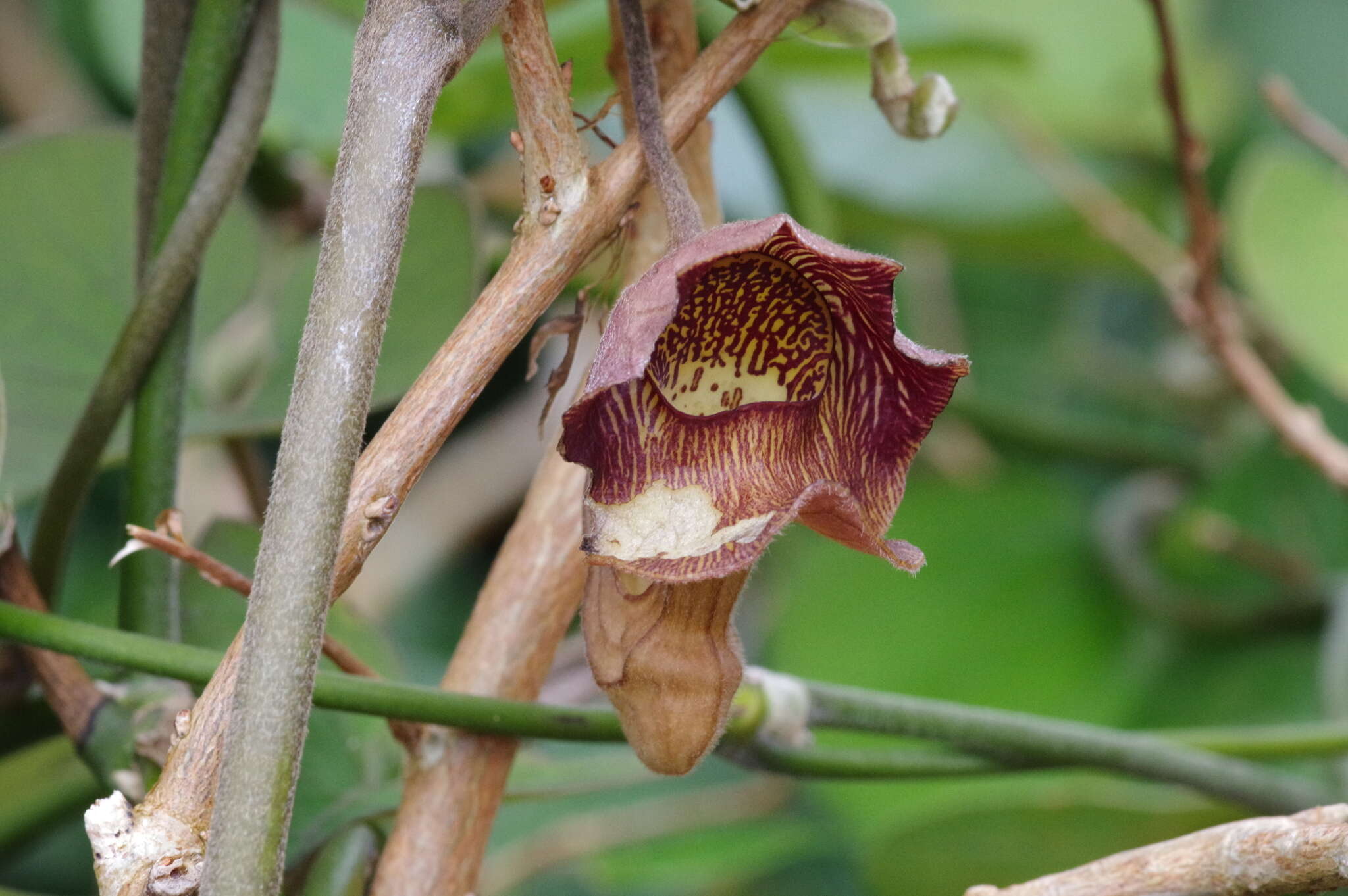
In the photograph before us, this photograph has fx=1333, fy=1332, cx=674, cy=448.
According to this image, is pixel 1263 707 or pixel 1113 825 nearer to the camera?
pixel 1113 825

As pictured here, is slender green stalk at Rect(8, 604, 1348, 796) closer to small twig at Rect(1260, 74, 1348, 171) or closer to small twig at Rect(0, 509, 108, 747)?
small twig at Rect(0, 509, 108, 747)

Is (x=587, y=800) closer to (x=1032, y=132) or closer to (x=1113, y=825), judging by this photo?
(x=1113, y=825)

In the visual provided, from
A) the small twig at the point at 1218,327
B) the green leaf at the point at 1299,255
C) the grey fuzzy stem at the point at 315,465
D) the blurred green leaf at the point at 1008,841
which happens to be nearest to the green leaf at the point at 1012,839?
the blurred green leaf at the point at 1008,841

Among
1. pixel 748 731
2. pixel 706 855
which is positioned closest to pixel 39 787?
pixel 748 731

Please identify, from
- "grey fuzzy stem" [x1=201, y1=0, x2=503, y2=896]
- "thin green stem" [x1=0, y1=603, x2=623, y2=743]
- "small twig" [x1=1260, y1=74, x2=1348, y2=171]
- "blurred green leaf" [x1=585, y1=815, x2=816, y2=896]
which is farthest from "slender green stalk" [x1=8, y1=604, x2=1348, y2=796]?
"blurred green leaf" [x1=585, y1=815, x2=816, y2=896]

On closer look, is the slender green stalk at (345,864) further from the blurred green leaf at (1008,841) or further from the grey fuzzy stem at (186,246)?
the blurred green leaf at (1008,841)

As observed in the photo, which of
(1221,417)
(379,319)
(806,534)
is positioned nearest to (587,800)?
(806,534)
